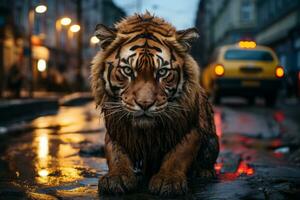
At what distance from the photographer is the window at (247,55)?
2056 cm

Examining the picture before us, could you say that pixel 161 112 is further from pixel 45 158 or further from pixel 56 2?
pixel 56 2

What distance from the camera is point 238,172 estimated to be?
19.7ft

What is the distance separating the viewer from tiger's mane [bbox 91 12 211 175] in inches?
178

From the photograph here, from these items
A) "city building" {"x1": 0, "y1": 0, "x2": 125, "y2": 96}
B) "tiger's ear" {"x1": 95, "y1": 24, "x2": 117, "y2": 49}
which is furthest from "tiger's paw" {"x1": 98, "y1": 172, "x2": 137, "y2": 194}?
"city building" {"x1": 0, "y1": 0, "x2": 125, "y2": 96}

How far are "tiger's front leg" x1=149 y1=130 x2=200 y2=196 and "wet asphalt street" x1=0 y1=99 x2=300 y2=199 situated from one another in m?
0.09

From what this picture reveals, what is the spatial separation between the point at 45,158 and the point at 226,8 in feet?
251

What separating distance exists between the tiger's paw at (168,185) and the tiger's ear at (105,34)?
1049mm

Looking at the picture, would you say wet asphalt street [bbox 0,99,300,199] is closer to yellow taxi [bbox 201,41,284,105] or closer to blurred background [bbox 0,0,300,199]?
blurred background [bbox 0,0,300,199]

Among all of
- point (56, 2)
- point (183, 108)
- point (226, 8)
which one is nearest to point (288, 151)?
point (183, 108)

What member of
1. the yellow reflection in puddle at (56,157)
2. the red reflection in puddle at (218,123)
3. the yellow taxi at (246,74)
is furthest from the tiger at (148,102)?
the yellow taxi at (246,74)

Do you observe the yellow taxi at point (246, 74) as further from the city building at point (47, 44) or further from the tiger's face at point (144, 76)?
the tiger's face at point (144, 76)

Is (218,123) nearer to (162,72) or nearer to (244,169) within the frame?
(244,169)

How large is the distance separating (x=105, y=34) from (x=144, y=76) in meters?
0.55

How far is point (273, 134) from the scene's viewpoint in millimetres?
11031
